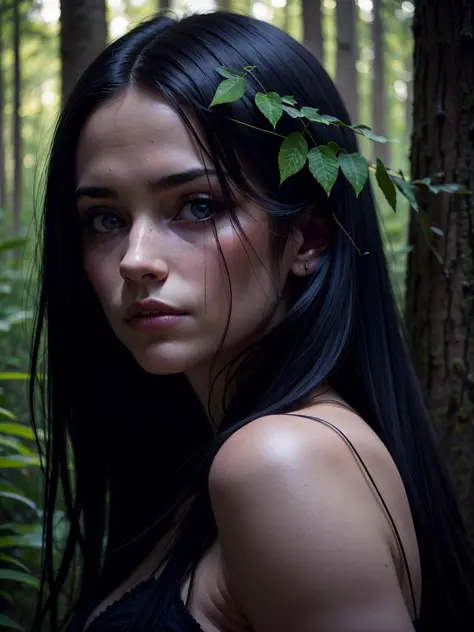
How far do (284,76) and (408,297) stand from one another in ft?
3.05

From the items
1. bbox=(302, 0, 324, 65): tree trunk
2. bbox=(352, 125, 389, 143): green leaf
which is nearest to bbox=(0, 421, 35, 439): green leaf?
bbox=(352, 125, 389, 143): green leaf

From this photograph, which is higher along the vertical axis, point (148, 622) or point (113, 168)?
point (113, 168)

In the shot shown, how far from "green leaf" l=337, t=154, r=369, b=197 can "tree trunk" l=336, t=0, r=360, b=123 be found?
4.57 ft

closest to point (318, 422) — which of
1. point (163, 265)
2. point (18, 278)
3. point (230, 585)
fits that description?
point (230, 585)

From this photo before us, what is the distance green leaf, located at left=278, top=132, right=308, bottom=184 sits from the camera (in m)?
1.36

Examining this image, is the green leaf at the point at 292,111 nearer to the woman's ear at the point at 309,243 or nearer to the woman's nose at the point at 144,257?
the woman's ear at the point at 309,243

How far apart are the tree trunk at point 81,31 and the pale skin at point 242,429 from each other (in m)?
1.18

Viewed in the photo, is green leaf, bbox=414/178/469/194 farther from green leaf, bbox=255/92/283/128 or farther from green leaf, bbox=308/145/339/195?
green leaf, bbox=255/92/283/128

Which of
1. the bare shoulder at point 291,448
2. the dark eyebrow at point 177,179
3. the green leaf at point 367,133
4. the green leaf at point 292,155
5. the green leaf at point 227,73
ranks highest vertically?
the green leaf at point 227,73

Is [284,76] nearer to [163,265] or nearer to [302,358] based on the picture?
[163,265]

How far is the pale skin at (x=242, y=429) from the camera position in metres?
1.07

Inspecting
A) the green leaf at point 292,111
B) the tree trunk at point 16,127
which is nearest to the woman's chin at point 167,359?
the green leaf at point 292,111

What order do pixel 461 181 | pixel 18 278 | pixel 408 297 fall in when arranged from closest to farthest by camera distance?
pixel 461 181, pixel 408 297, pixel 18 278

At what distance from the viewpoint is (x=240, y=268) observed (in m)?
1.41
